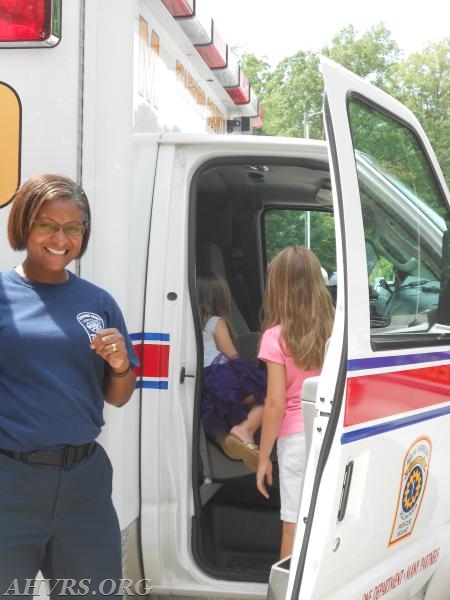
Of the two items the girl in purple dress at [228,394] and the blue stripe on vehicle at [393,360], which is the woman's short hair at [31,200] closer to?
the blue stripe on vehicle at [393,360]

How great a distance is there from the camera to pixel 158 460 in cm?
309

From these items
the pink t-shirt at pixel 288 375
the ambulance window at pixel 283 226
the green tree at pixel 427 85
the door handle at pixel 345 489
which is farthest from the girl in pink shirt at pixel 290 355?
the green tree at pixel 427 85

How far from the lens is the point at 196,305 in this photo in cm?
318

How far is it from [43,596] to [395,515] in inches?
46.2

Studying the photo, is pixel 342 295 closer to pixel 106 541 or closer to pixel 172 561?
pixel 106 541

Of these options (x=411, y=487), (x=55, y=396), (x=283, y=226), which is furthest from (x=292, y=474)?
(x=283, y=226)

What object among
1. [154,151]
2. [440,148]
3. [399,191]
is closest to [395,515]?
[399,191]

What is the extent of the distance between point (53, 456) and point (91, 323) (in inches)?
14.0

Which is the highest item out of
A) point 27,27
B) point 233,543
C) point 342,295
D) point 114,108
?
point 27,27

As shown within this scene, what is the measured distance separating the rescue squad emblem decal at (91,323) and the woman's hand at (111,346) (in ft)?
0.12

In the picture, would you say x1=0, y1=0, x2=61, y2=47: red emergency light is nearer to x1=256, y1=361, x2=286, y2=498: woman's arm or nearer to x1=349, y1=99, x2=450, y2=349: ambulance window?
x1=349, y1=99, x2=450, y2=349: ambulance window

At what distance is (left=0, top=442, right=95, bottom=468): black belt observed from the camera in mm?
2049

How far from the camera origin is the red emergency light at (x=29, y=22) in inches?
103

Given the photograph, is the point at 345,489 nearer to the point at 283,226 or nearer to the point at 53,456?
the point at 53,456
